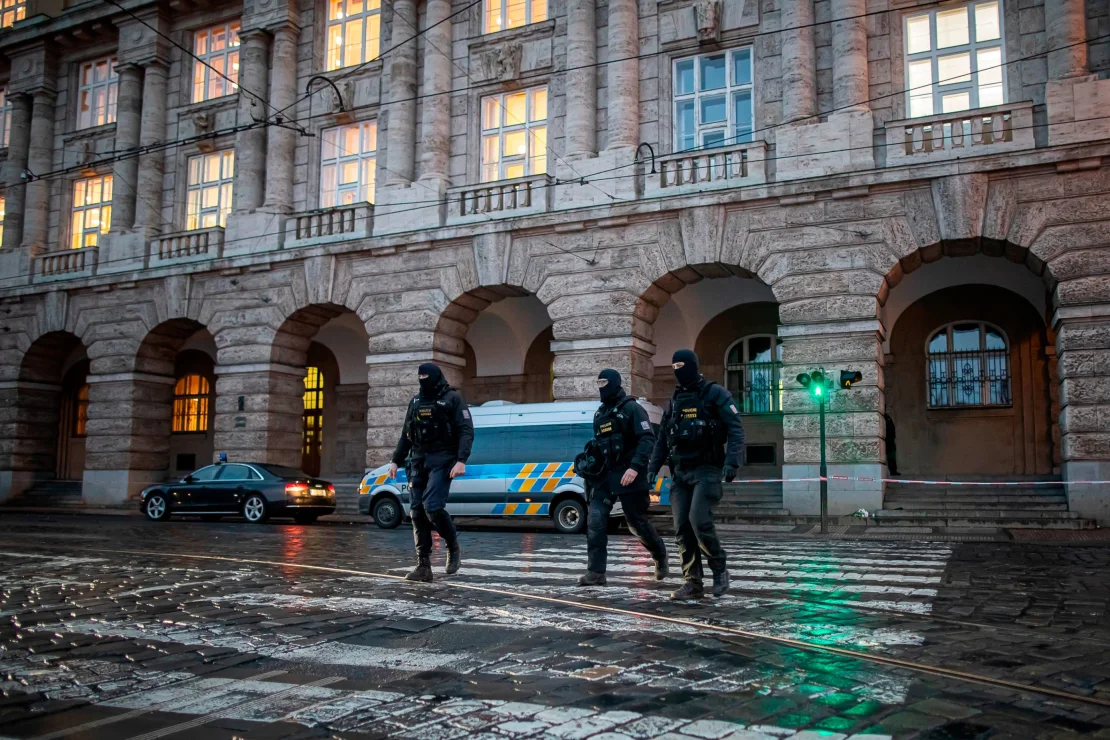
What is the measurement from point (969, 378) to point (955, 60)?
7188mm

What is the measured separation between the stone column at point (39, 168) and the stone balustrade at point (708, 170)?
789 inches

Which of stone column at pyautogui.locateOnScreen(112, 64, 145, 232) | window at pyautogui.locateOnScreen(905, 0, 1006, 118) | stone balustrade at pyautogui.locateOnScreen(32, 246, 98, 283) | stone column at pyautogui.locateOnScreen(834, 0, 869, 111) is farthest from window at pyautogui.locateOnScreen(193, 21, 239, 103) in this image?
window at pyautogui.locateOnScreen(905, 0, 1006, 118)

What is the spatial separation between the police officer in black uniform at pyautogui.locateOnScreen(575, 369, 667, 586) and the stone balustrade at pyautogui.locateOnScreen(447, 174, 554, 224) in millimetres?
13318

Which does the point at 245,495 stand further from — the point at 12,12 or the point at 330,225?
the point at 12,12

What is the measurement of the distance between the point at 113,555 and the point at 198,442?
2097cm

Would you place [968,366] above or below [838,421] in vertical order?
above

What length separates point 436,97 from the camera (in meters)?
22.5

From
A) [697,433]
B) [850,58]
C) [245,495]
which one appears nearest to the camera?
[697,433]

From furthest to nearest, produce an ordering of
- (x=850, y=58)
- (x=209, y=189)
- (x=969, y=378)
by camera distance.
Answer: (x=209, y=189), (x=969, y=378), (x=850, y=58)

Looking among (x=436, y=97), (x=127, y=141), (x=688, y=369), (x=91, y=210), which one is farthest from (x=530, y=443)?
(x=91, y=210)

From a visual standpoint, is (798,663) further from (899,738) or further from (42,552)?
(42,552)

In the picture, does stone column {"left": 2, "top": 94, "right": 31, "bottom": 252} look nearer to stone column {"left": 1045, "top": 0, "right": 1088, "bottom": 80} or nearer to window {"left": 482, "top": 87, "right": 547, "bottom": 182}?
window {"left": 482, "top": 87, "right": 547, "bottom": 182}

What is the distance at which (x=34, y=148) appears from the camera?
29188 millimetres

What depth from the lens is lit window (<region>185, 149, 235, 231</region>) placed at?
26125mm
